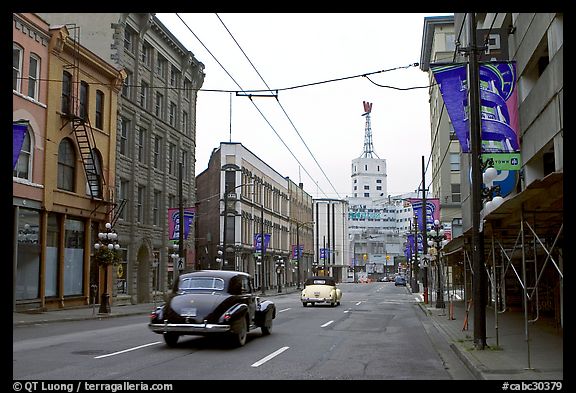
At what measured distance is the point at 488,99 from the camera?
15.3 m

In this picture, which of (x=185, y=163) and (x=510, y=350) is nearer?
(x=510, y=350)

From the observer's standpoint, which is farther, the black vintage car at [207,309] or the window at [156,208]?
the window at [156,208]

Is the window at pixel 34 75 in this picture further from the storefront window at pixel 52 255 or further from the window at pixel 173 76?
the window at pixel 173 76

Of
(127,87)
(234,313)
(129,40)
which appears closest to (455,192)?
(127,87)

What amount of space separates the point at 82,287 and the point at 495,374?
27125 mm

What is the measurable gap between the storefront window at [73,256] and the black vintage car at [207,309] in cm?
1830

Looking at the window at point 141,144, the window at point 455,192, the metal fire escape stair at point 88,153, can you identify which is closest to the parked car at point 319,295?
the metal fire escape stair at point 88,153

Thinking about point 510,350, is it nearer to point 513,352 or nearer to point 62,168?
point 513,352

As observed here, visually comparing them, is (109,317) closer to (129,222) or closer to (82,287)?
(82,287)

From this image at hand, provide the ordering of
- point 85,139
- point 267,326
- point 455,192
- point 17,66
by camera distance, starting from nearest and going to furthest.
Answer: point 267,326
point 17,66
point 85,139
point 455,192

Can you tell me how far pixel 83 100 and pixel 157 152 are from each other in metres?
10.6

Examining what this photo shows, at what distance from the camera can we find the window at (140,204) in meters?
40.8

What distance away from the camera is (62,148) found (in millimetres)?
32062

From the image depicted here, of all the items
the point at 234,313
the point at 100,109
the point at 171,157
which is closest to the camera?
the point at 234,313
